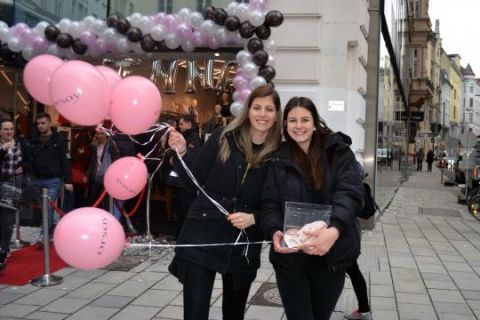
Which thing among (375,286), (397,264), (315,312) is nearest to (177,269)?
(315,312)

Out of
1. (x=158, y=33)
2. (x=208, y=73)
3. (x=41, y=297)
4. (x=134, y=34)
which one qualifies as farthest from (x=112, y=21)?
(x=41, y=297)

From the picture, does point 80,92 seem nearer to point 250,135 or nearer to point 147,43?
point 250,135

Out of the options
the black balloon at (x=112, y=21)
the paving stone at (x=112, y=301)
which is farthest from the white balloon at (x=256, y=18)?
the paving stone at (x=112, y=301)

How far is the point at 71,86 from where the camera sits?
3.46 m

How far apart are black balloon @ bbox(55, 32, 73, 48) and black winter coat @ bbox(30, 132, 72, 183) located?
175 cm

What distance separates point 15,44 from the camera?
362 inches

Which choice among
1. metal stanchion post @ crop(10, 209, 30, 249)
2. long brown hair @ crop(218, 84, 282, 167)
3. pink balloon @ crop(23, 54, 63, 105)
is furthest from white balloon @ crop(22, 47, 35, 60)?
long brown hair @ crop(218, 84, 282, 167)

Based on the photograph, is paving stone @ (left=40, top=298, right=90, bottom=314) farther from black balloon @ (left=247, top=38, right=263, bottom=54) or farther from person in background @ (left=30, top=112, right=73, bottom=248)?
black balloon @ (left=247, top=38, right=263, bottom=54)

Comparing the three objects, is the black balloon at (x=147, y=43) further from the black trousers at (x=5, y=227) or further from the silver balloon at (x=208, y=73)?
the black trousers at (x=5, y=227)

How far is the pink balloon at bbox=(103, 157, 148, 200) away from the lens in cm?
373

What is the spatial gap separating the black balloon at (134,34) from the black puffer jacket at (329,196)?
237 inches

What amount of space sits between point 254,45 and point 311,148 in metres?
5.20

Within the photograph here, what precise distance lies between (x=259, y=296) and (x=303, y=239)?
3189 mm

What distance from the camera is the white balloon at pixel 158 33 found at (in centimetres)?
853
